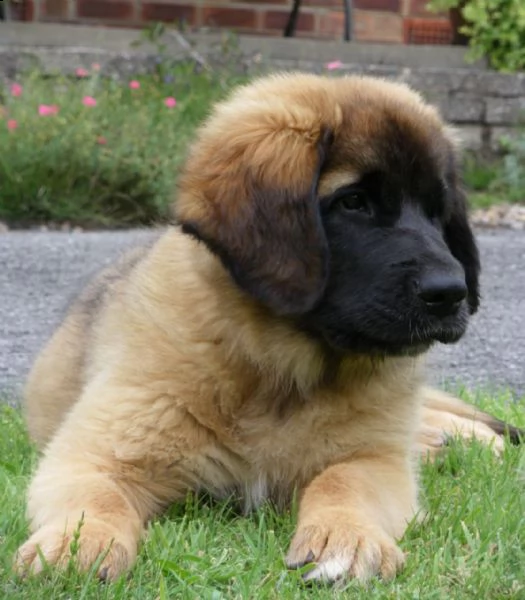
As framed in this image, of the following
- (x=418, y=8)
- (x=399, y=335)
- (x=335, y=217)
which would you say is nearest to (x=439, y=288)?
(x=399, y=335)

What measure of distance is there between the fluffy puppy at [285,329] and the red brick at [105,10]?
23.7 feet

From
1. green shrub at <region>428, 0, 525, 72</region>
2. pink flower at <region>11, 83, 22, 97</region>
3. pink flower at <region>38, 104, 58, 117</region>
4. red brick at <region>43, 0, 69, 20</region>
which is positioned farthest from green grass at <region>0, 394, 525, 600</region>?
red brick at <region>43, 0, 69, 20</region>

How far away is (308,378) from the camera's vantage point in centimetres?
288

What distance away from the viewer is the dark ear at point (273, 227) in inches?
105

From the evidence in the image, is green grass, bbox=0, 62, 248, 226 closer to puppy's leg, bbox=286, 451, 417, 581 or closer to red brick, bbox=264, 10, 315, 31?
red brick, bbox=264, 10, 315, 31

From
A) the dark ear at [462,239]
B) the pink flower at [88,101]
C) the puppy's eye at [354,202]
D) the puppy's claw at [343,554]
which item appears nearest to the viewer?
the puppy's claw at [343,554]

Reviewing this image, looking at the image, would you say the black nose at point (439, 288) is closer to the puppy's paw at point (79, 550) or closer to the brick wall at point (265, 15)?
the puppy's paw at point (79, 550)

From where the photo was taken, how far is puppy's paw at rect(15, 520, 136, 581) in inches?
87.6

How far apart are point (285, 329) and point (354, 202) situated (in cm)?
37

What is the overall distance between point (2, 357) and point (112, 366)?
83.0 inches

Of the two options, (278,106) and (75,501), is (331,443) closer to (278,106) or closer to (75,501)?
(75,501)

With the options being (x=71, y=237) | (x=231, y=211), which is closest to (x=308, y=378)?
(x=231, y=211)

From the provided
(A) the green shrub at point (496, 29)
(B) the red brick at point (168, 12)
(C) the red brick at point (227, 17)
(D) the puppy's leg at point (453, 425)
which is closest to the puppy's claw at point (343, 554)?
(D) the puppy's leg at point (453, 425)

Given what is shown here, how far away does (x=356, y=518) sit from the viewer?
248cm
